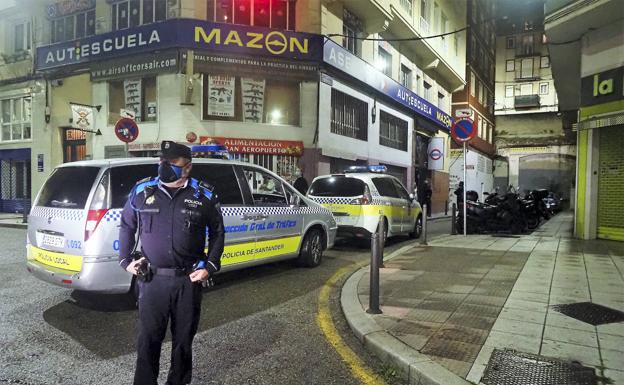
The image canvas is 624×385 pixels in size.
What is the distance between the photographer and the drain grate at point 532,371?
3.10m

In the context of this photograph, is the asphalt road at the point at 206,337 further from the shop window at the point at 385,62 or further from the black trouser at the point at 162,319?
the shop window at the point at 385,62

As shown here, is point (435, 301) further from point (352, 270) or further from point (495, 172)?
point (495, 172)

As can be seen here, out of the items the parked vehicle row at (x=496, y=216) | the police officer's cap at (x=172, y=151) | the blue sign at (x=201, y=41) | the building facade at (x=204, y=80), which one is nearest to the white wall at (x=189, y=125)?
the building facade at (x=204, y=80)

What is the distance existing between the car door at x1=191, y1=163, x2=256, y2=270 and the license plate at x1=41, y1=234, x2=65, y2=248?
1.65 metres

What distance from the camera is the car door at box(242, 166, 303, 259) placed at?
6.42 m

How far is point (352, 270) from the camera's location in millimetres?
7469

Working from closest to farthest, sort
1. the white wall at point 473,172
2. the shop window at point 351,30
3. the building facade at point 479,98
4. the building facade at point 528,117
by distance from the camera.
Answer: the shop window at point 351,30 → the white wall at point 473,172 → the building facade at point 479,98 → the building facade at point 528,117

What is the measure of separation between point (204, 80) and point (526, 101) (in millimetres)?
37624

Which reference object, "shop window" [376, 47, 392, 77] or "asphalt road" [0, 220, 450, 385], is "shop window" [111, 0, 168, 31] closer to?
"shop window" [376, 47, 392, 77]

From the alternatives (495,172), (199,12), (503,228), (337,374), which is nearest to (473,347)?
(337,374)

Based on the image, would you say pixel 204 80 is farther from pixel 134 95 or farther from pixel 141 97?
pixel 134 95

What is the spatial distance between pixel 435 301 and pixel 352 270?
94.0 inches

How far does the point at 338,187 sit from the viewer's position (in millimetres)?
9750

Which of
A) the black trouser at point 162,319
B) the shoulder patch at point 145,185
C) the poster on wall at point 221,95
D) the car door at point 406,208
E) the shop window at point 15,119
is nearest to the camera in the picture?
the black trouser at point 162,319
